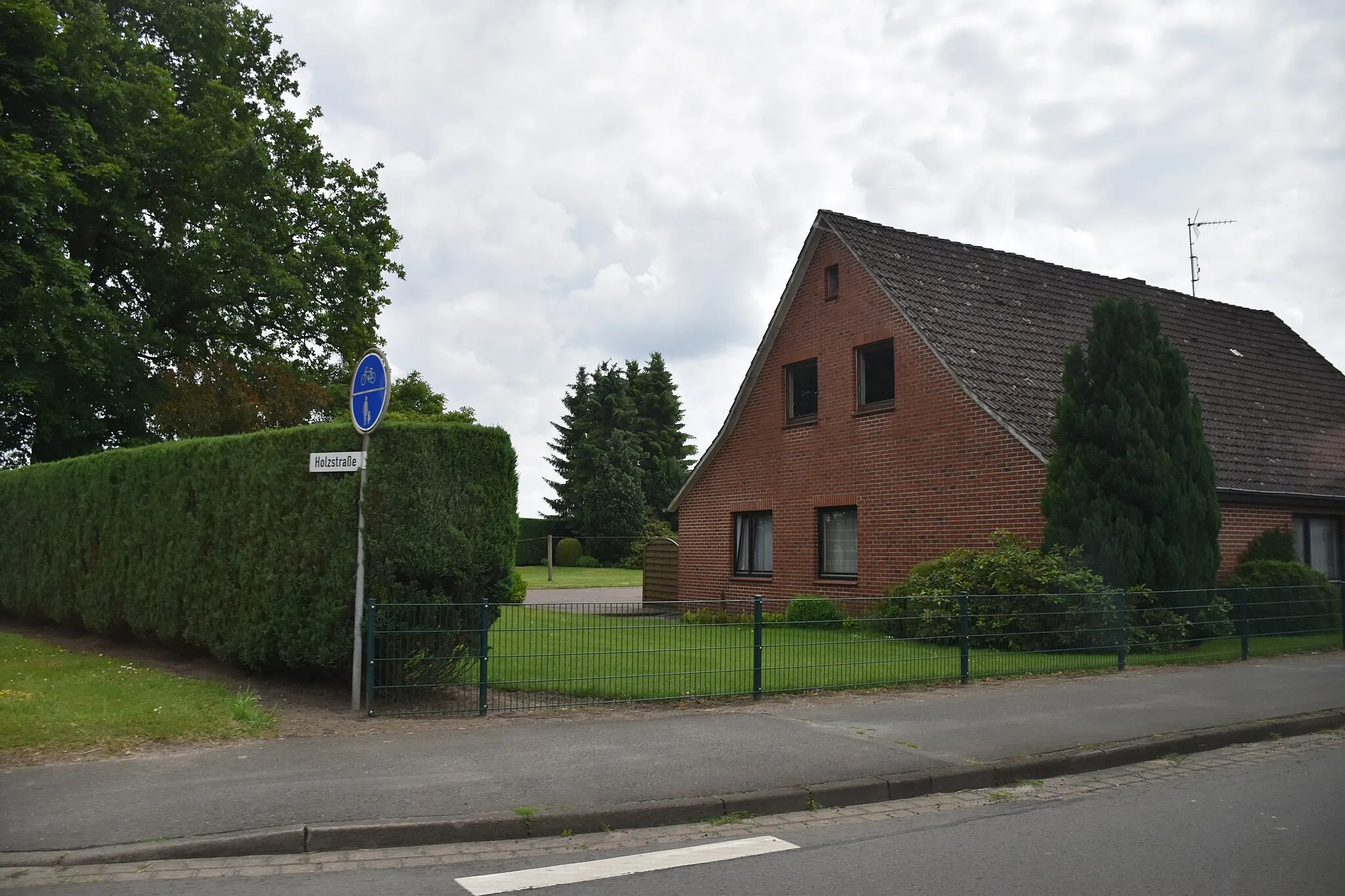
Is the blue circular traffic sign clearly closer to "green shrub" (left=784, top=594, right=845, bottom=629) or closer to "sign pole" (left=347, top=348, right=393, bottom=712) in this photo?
"sign pole" (left=347, top=348, right=393, bottom=712)

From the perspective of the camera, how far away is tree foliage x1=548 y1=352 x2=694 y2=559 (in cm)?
5184

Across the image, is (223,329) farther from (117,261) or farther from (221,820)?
(221,820)

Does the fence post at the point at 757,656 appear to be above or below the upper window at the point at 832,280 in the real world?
below

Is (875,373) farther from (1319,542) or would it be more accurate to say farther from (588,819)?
(588,819)

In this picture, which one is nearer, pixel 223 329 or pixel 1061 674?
pixel 1061 674

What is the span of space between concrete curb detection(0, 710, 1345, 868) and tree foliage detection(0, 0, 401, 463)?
17534mm

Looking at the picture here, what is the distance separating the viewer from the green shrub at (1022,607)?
40.2 ft

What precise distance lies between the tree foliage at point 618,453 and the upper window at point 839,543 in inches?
1302

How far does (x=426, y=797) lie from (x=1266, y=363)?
22.2 meters

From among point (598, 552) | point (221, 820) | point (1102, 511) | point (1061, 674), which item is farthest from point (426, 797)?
point (598, 552)

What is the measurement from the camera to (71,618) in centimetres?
1434

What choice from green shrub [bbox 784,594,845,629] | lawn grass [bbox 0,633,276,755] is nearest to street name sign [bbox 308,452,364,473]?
lawn grass [bbox 0,633,276,755]

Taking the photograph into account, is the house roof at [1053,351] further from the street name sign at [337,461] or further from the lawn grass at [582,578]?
the lawn grass at [582,578]

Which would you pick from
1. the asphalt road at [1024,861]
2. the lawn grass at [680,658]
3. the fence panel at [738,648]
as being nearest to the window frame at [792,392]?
the fence panel at [738,648]
